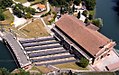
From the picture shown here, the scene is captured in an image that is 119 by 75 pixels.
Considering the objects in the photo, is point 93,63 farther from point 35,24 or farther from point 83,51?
point 35,24

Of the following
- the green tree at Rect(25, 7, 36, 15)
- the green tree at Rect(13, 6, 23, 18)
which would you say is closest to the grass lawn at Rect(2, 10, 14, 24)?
the green tree at Rect(13, 6, 23, 18)

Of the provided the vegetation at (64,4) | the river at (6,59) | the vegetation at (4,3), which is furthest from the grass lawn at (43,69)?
the vegetation at (4,3)

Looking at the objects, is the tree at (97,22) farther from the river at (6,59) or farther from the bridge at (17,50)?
the river at (6,59)

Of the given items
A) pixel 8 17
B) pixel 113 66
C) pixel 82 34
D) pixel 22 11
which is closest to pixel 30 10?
pixel 22 11

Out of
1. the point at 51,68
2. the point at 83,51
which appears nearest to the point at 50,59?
the point at 51,68

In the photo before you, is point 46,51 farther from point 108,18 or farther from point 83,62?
point 108,18

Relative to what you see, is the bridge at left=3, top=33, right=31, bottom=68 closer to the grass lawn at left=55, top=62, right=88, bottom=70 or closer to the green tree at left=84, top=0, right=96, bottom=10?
the grass lawn at left=55, top=62, right=88, bottom=70
